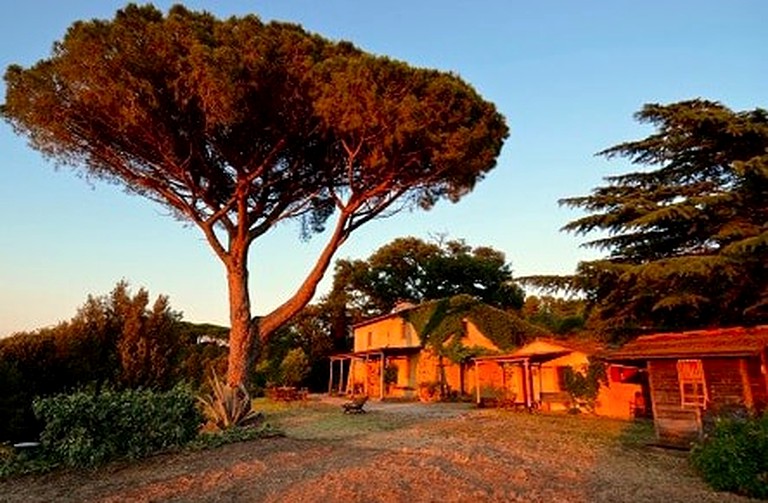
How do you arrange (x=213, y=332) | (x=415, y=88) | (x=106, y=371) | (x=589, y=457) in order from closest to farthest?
(x=589, y=457), (x=106, y=371), (x=415, y=88), (x=213, y=332)

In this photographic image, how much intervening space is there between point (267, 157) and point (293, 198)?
1634 mm

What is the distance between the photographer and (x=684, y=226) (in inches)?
600

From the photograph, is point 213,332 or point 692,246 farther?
point 213,332

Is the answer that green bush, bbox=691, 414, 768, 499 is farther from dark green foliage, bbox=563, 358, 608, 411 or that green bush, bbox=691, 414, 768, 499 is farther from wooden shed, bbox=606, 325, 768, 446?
dark green foliage, bbox=563, 358, 608, 411

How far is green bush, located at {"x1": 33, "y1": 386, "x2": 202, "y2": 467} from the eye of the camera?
792 cm

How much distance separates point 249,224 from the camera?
14.7 m

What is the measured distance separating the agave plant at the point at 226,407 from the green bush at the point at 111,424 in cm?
243

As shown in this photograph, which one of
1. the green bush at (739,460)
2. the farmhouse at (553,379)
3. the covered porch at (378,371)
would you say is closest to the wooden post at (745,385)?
the green bush at (739,460)

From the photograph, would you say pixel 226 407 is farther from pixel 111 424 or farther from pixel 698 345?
pixel 698 345

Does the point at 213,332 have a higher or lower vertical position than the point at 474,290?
lower

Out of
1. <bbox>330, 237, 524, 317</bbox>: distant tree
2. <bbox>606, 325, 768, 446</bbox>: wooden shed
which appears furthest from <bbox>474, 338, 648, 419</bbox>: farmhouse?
<bbox>330, 237, 524, 317</bbox>: distant tree

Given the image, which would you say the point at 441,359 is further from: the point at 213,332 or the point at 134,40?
the point at 134,40

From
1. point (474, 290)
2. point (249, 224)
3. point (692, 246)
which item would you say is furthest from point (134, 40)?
point (474, 290)

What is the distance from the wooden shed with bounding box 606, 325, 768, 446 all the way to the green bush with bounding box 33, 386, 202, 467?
10812 mm
